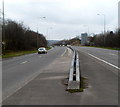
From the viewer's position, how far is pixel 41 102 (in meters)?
8.12

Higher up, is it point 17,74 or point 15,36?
point 15,36

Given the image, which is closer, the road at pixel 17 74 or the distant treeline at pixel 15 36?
the road at pixel 17 74

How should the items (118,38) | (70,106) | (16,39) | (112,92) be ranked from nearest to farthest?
1. (70,106)
2. (112,92)
3. (16,39)
4. (118,38)

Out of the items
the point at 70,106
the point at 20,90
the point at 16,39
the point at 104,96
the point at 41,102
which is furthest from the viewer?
the point at 16,39

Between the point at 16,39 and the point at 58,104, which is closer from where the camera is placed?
the point at 58,104

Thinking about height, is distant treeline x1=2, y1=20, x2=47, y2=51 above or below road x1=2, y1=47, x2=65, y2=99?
above

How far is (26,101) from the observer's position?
27.3 ft

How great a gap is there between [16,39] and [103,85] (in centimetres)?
6043

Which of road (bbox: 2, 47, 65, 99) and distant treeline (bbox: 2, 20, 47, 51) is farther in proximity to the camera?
distant treeline (bbox: 2, 20, 47, 51)

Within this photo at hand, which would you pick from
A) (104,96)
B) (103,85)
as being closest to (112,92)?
(104,96)

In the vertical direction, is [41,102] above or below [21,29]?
below

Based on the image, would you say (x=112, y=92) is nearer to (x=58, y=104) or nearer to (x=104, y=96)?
(x=104, y=96)

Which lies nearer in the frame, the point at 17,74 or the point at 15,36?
the point at 17,74

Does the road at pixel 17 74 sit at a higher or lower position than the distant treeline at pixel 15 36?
lower
